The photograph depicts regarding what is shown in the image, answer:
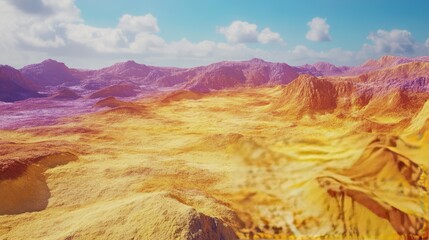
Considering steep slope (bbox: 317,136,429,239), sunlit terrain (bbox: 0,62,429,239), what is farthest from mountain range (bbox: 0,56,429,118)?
steep slope (bbox: 317,136,429,239)

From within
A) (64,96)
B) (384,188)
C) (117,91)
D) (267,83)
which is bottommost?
(267,83)

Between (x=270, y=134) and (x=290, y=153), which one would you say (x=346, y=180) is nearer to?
(x=290, y=153)

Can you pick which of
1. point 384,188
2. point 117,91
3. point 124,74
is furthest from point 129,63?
point 384,188

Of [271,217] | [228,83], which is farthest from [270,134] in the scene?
[228,83]

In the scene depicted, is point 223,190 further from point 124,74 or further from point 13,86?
point 124,74

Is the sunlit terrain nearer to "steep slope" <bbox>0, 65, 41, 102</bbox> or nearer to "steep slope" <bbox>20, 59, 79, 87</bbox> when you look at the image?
"steep slope" <bbox>0, 65, 41, 102</bbox>

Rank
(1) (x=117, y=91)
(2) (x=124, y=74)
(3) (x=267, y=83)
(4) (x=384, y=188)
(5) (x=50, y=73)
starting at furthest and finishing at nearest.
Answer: (2) (x=124, y=74)
(5) (x=50, y=73)
(3) (x=267, y=83)
(1) (x=117, y=91)
(4) (x=384, y=188)

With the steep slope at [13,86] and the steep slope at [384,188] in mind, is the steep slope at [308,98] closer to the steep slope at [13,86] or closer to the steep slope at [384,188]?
the steep slope at [384,188]
